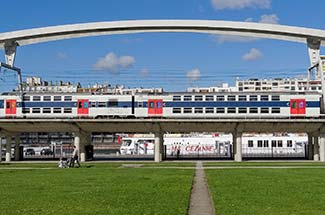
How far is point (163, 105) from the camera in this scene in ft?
191

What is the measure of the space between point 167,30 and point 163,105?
9086mm

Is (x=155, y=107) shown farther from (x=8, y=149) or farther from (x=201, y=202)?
(x=201, y=202)

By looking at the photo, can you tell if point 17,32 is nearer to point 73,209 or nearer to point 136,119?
point 136,119

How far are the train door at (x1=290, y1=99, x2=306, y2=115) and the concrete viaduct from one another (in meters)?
1.91

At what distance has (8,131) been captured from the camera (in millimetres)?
60406

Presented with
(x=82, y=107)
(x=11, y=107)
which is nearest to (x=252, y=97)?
(x=82, y=107)

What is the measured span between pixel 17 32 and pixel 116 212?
161 ft

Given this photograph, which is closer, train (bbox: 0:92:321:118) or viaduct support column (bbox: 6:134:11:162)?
train (bbox: 0:92:321:118)

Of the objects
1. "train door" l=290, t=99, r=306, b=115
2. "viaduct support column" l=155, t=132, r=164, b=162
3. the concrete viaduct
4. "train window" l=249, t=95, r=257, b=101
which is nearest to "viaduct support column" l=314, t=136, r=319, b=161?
the concrete viaduct

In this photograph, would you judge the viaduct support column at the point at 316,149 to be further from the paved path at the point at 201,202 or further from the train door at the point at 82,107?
the paved path at the point at 201,202

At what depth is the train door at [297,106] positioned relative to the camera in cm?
5688

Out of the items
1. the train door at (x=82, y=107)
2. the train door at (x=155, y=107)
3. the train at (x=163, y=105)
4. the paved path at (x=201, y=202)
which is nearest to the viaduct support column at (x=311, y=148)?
the train at (x=163, y=105)

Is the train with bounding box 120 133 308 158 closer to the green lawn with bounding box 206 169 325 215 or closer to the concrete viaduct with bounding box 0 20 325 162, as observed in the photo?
the concrete viaduct with bounding box 0 20 325 162

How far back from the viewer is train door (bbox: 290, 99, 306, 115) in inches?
2239
